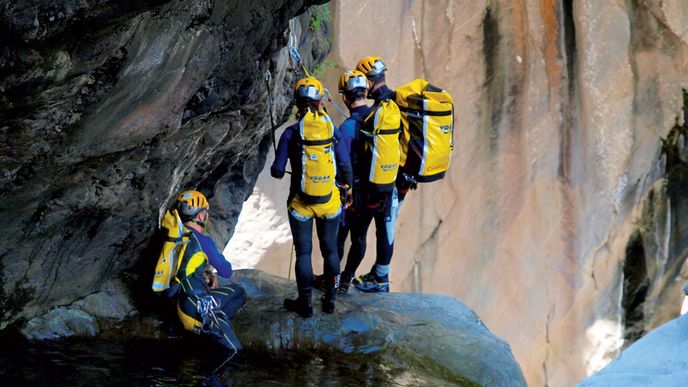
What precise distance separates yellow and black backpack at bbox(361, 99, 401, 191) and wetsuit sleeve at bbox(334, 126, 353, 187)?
14cm

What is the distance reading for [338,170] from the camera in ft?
22.4

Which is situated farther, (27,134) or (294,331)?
(294,331)

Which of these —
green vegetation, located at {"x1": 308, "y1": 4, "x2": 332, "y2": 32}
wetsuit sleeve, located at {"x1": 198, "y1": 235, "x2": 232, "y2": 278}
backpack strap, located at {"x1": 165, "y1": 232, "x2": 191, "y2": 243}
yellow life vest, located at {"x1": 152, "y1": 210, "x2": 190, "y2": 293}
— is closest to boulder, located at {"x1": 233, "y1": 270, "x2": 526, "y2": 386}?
wetsuit sleeve, located at {"x1": 198, "y1": 235, "x2": 232, "y2": 278}

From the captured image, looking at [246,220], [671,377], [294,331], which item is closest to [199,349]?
[294,331]

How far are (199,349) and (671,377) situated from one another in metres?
4.20

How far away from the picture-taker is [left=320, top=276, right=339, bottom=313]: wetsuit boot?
6.88 meters

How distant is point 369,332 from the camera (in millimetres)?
6824

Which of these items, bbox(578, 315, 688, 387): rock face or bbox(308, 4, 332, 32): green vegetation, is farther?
bbox(308, 4, 332, 32): green vegetation

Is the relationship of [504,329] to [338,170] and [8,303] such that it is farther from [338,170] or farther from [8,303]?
[8,303]

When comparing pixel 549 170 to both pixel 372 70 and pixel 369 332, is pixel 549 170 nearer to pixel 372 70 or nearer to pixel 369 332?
pixel 372 70

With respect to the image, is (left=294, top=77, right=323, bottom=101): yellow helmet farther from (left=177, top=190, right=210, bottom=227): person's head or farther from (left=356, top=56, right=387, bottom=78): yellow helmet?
(left=177, top=190, right=210, bottom=227): person's head

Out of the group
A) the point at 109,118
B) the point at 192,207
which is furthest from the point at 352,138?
the point at 109,118

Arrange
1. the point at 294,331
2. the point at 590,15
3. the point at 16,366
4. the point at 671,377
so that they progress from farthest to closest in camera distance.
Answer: the point at 590,15 → the point at 294,331 → the point at 16,366 → the point at 671,377

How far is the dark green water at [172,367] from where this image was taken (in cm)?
562
